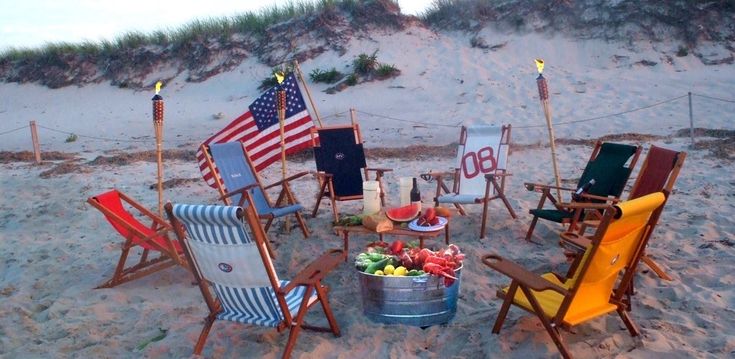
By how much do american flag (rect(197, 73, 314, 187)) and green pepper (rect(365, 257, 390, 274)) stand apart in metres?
2.95

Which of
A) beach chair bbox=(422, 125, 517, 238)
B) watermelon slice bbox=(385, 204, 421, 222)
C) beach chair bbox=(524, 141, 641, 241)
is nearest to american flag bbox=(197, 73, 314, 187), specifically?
beach chair bbox=(422, 125, 517, 238)

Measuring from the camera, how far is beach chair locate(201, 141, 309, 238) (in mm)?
5672

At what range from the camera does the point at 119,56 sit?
746 inches

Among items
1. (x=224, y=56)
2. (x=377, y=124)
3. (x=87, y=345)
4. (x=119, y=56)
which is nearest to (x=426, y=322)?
(x=87, y=345)

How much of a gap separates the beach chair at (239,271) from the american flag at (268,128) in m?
3.14

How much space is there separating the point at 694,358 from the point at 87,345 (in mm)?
3162

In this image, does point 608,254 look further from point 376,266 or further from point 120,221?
point 120,221

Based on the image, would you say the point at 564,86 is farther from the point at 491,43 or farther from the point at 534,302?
the point at 534,302

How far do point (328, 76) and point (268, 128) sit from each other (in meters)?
9.11

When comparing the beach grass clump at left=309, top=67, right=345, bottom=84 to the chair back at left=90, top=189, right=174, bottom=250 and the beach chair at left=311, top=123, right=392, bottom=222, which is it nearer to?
the beach chair at left=311, top=123, right=392, bottom=222

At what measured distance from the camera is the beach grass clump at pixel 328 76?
15477mm

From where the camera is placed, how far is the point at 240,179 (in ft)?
19.8

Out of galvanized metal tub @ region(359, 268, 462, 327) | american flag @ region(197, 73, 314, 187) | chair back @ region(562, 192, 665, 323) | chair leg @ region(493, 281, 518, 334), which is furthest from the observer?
american flag @ region(197, 73, 314, 187)

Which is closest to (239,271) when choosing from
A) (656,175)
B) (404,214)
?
(404,214)
